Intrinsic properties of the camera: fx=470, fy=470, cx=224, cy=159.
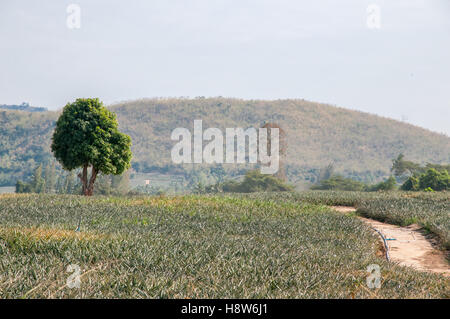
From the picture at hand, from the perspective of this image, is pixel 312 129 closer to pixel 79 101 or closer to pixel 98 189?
pixel 98 189

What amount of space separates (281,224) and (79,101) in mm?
16903

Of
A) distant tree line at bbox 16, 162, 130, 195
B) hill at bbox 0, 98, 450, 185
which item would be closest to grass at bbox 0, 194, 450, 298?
distant tree line at bbox 16, 162, 130, 195

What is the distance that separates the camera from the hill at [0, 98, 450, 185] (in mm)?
103188

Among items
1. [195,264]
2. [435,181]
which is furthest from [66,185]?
[195,264]

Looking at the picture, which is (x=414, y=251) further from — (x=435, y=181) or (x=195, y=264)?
(x=435, y=181)

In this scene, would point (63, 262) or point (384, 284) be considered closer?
point (384, 284)

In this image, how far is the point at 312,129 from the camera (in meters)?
118

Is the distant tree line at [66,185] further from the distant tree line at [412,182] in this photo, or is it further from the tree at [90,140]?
the tree at [90,140]

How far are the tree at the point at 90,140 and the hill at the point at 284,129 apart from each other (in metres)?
72.5

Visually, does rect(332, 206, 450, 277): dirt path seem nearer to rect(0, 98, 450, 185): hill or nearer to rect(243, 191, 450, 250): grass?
rect(243, 191, 450, 250): grass

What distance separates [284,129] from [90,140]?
9416 cm

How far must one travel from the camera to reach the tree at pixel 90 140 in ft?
83.6

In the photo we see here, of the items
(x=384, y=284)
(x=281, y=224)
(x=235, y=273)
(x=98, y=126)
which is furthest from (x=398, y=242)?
(x=98, y=126)

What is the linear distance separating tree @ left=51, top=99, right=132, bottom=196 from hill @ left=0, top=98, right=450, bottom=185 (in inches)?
2852
